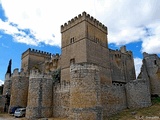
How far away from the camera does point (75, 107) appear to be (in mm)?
15922

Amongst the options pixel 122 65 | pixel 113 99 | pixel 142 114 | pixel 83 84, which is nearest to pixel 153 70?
pixel 122 65

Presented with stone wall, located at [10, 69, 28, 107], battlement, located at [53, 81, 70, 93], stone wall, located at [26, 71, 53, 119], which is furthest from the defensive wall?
stone wall, located at [10, 69, 28, 107]

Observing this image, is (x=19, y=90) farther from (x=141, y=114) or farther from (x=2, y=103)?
(x=141, y=114)

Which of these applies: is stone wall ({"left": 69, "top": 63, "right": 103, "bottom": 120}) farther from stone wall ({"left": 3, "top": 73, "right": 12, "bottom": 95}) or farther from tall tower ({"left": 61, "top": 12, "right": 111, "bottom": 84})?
stone wall ({"left": 3, "top": 73, "right": 12, "bottom": 95})

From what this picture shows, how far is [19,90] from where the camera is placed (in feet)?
86.1

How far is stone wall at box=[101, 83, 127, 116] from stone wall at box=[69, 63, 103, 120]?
4132 mm

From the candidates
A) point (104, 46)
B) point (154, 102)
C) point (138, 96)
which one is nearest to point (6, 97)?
point (104, 46)

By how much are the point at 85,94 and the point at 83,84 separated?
3.07 ft

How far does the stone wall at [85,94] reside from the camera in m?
15.7

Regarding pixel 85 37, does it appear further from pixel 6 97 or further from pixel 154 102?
pixel 6 97

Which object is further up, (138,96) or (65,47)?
(65,47)

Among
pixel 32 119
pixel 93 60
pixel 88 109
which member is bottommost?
pixel 32 119

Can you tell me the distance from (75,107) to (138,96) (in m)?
10.7

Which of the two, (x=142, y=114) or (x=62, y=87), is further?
(x=62, y=87)
